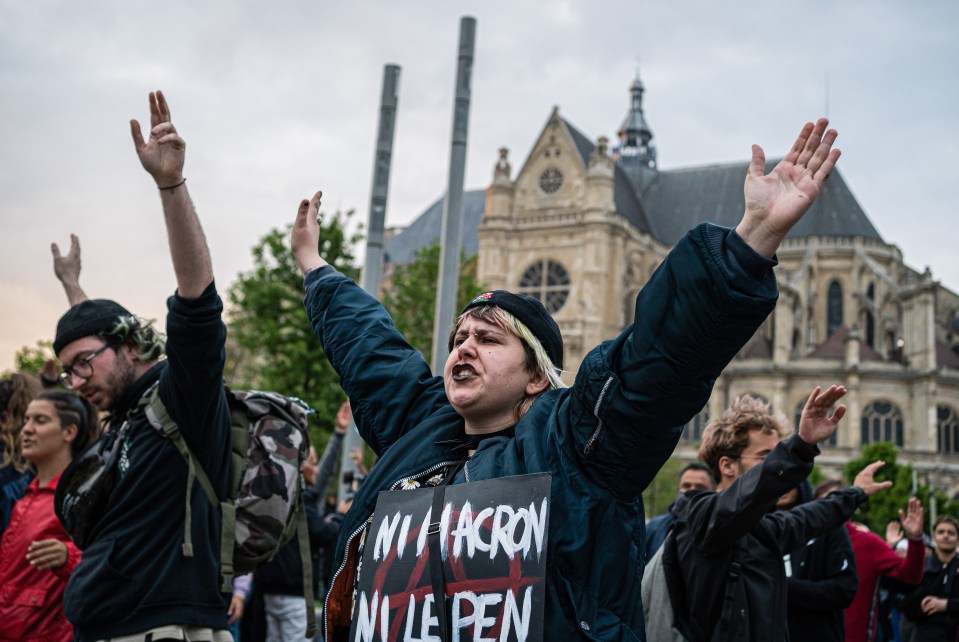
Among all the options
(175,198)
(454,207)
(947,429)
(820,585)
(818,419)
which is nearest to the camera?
(175,198)

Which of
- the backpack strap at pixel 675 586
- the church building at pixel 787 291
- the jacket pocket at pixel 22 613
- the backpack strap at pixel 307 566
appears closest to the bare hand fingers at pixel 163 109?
the backpack strap at pixel 307 566

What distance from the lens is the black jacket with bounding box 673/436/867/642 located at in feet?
11.2

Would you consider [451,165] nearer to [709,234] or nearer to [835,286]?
[709,234]

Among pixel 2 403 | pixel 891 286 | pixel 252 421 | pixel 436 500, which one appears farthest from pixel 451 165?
pixel 891 286

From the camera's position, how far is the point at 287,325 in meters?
24.7

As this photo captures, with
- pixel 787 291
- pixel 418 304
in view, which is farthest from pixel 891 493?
pixel 418 304

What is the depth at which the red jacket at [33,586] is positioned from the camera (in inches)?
152

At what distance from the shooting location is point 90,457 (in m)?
3.46

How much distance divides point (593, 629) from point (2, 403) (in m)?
4.16

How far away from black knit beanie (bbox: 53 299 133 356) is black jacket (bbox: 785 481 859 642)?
332 centimetres

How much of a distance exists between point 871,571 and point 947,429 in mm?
43530

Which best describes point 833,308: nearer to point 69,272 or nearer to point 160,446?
point 69,272

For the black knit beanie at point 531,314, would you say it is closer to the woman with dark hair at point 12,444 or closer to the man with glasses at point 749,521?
the man with glasses at point 749,521

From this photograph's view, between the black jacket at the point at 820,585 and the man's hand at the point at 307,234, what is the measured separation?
9.33ft
